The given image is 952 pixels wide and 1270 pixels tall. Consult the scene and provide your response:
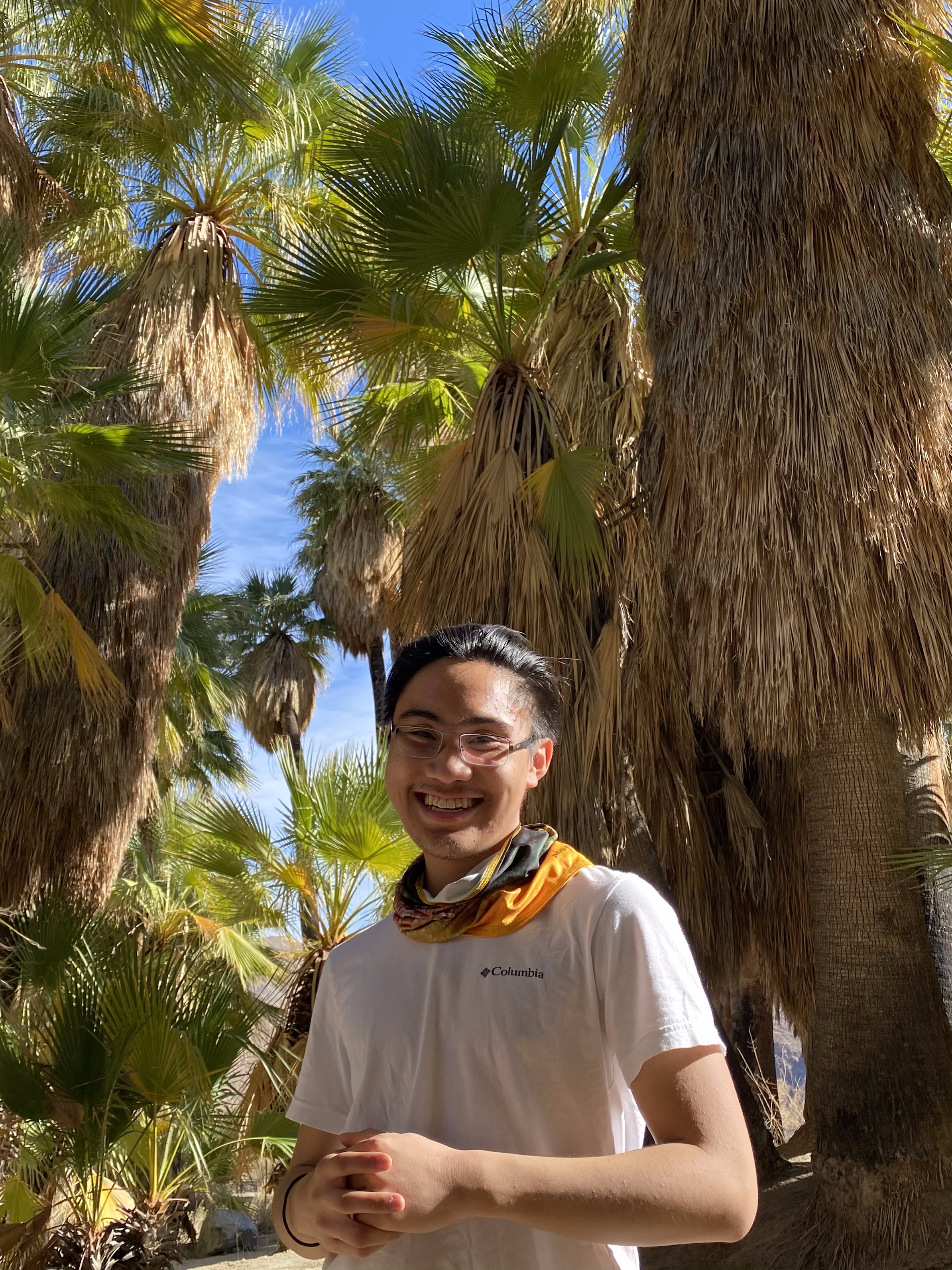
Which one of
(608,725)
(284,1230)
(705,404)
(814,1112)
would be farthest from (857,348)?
(284,1230)

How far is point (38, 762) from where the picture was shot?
8188mm

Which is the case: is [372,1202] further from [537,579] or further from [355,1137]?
[537,579]

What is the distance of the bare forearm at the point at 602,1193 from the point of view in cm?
114

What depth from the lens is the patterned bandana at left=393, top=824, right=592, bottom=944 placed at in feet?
4.88

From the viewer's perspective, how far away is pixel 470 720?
165 cm

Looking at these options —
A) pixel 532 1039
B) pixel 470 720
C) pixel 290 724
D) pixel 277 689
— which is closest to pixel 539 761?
pixel 470 720

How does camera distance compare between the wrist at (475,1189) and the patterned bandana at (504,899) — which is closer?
the wrist at (475,1189)

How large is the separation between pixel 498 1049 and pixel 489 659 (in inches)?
22.7

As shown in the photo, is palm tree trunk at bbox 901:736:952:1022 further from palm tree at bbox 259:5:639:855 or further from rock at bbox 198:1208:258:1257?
rock at bbox 198:1208:258:1257

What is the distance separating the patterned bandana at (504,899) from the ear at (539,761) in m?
0.14

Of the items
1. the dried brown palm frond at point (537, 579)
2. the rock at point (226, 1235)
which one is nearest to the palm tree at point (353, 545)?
the rock at point (226, 1235)

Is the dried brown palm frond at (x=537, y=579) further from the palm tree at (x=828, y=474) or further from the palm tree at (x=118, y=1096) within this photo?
the palm tree at (x=118, y=1096)

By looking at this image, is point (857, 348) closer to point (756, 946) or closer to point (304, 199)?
point (756, 946)

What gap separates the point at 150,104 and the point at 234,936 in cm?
659
